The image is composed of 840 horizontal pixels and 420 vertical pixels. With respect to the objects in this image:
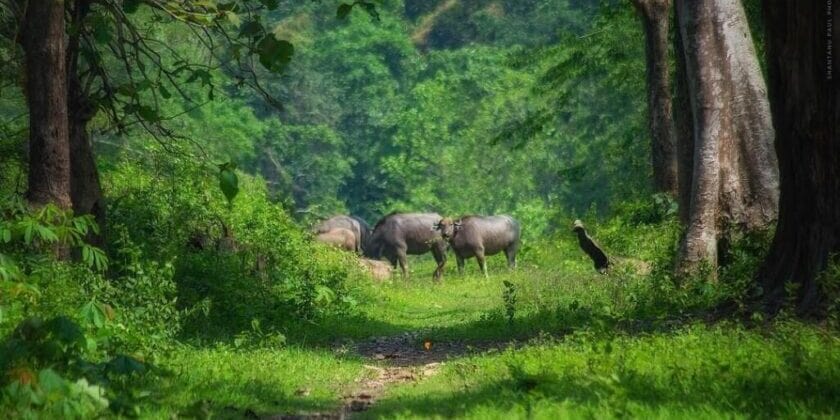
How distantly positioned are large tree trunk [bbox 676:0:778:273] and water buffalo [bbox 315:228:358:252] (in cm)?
2139

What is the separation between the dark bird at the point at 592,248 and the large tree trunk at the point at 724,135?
20.9ft

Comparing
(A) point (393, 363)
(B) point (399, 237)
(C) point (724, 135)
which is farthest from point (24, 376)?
(B) point (399, 237)

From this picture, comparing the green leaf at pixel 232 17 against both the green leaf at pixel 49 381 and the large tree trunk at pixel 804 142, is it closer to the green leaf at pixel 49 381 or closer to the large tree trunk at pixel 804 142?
the large tree trunk at pixel 804 142

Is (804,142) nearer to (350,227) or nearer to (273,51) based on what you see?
(273,51)

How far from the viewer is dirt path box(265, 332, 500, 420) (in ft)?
34.1

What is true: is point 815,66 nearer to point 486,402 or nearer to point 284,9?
point 486,402

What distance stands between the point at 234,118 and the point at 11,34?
4626cm

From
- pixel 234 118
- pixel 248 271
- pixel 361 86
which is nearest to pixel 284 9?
pixel 361 86

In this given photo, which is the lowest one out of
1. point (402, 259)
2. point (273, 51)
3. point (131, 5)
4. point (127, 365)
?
point (402, 259)

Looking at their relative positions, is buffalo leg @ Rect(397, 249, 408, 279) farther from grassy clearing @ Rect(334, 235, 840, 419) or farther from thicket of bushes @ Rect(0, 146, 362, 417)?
grassy clearing @ Rect(334, 235, 840, 419)

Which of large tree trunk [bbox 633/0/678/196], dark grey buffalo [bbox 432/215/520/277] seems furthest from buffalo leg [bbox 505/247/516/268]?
large tree trunk [bbox 633/0/678/196]

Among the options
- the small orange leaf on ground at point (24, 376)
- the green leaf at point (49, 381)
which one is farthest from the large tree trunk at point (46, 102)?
the green leaf at point (49, 381)

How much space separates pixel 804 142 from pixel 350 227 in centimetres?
2968

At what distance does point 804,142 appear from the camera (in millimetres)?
12047
